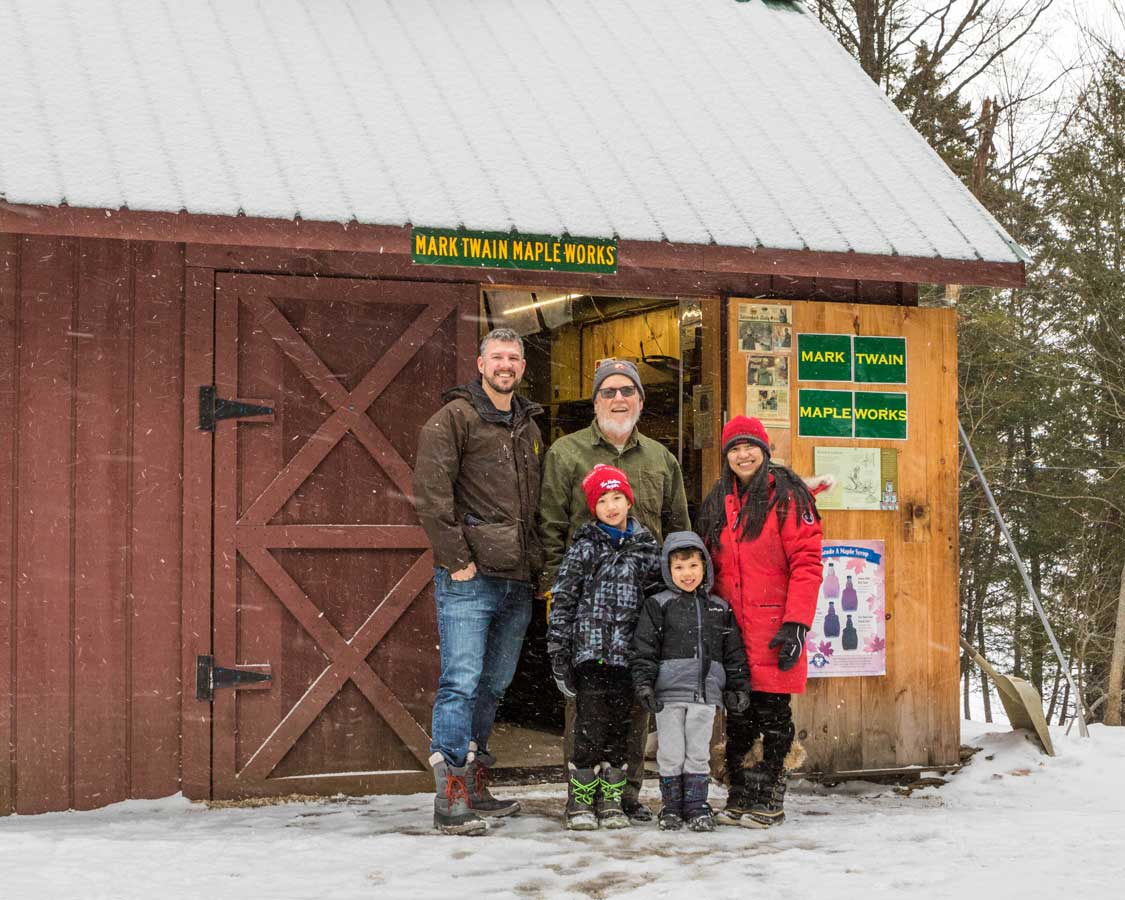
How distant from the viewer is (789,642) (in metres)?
5.75

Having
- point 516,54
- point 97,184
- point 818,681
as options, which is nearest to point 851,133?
point 516,54

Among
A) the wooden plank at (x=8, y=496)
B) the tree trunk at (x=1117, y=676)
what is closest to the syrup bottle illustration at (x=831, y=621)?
the wooden plank at (x=8, y=496)

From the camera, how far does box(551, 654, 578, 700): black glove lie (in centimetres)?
564

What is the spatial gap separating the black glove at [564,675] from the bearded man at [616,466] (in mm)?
348

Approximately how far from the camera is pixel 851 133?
762cm

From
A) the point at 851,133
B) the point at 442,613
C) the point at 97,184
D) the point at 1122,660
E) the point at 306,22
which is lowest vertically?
the point at 1122,660

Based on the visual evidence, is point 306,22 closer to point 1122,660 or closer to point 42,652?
point 42,652

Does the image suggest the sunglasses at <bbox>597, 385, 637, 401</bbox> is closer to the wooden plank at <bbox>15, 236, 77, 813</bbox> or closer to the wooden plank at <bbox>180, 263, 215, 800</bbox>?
the wooden plank at <bbox>180, 263, 215, 800</bbox>

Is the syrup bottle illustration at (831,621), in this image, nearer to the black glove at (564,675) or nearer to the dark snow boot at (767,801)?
the dark snow boot at (767,801)

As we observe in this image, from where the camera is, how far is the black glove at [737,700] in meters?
5.78

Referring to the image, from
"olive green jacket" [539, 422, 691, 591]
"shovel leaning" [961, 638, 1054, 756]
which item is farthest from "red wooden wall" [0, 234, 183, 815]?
"shovel leaning" [961, 638, 1054, 756]

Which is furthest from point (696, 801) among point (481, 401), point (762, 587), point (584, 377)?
point (584, 377)

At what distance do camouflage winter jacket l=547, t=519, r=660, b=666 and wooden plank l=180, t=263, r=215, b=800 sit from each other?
172 centimetres

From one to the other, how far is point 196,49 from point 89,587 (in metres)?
2.71
